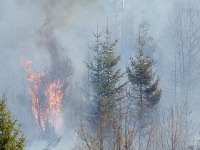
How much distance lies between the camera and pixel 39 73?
44844 millimetres

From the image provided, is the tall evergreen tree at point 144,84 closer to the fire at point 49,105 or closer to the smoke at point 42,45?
the smoke at point 42,45

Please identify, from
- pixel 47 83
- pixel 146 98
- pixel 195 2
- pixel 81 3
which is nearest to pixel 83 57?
pixel 81 3

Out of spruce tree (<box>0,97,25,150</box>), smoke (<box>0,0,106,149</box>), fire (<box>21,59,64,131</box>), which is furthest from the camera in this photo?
smoke (<box>0,0,106,149</box>)

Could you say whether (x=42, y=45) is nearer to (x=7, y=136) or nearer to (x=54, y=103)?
(x=54, y=103)

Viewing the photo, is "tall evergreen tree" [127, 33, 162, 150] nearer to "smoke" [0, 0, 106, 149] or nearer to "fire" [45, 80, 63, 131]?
"smoke" [0, 0, 106, 149]

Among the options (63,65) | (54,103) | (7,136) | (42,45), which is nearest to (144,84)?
(54,103)

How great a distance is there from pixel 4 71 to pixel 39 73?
8.88m

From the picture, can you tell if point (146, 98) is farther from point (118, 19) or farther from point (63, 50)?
point (118, 19)

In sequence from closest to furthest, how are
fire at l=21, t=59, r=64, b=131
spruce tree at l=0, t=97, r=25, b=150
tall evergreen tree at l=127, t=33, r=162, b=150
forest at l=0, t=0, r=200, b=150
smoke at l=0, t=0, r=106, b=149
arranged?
spruce tree at l=0, t=97, r=25, b=150, tall evergreen tree at l=127, t=33, r=162, b=150, forest at l=0, t=0, r=200, b=150, fire at l=21, t=59, r=64, b=131, smoke at l=0, t=0, r=106, b=149

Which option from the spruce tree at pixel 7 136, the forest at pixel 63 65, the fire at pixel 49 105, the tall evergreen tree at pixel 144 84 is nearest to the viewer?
the spruce tree at pixel 7 136

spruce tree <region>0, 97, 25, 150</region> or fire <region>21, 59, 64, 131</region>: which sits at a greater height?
fire <region>21, 59, 64, 131</region>

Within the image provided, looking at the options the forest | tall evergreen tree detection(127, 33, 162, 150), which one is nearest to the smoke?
the forest

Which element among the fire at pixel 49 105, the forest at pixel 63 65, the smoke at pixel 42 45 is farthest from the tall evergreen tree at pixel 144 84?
the fire at pixel 49 105

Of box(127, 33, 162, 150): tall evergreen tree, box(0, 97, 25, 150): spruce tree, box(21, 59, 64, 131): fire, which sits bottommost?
box(0, 97, 25, 150): spruce tree
